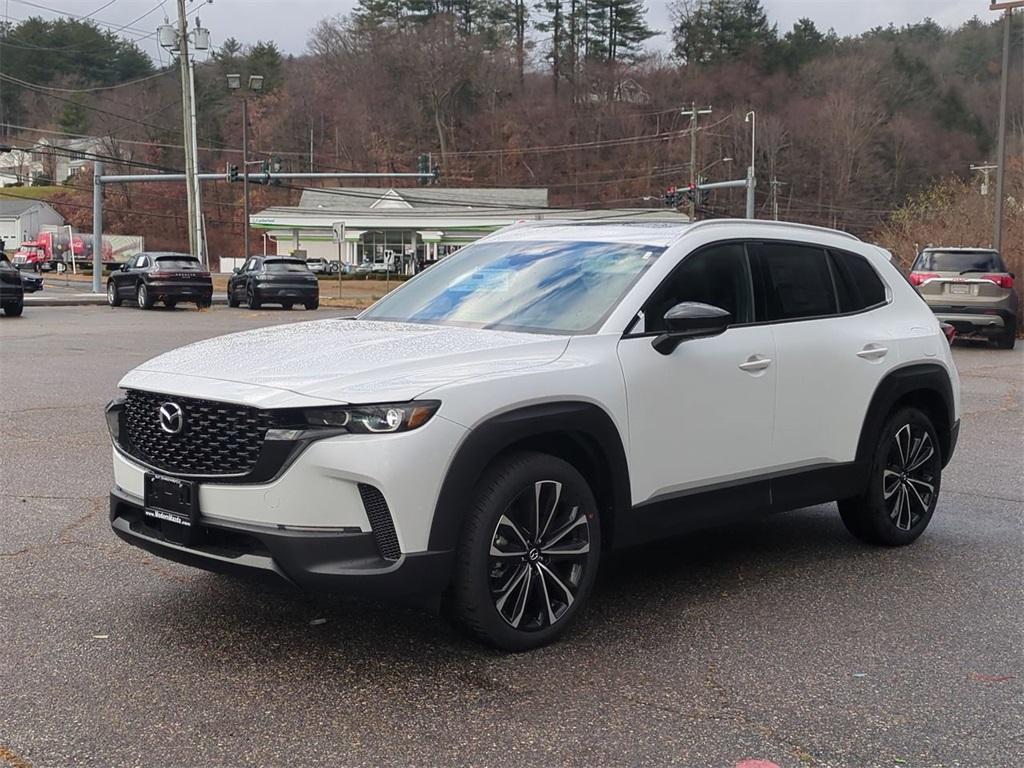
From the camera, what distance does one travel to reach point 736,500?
502cm

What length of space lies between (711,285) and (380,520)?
218cm

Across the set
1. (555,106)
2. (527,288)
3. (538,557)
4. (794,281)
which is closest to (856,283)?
(794,281)

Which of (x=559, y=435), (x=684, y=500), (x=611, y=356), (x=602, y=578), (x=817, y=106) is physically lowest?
(x=602, y=578)

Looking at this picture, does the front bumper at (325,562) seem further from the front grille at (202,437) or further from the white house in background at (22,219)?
the white house in background at (22,219)

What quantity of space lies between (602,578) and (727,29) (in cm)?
10539

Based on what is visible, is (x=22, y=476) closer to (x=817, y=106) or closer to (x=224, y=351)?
(x=224, y=351)

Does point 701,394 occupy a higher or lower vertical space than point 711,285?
lower

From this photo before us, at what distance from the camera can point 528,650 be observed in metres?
4.25

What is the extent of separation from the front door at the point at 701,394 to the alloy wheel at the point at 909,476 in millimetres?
1168

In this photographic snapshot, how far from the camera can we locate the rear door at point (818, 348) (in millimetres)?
5301

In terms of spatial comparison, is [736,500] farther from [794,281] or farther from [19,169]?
[19,169]

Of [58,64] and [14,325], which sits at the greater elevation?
[58,64]

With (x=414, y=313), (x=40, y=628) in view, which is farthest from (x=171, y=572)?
(x=414, y=313)

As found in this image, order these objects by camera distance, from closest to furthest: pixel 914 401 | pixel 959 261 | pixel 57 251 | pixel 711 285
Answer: pixel 711 285 < pixel 914 401 < pixel 959 261 < pixel 57 251
